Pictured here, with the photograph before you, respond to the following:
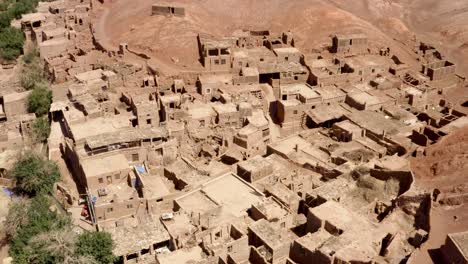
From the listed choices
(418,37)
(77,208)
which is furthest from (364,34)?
(77,208)

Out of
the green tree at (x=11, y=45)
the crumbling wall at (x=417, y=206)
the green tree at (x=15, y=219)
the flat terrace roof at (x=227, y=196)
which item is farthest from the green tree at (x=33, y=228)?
the green tree at (x=11, y=45)

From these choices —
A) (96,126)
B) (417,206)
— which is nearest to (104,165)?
(96,126)

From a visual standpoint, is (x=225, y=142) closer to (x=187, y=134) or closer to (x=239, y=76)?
(x=187, y=134)

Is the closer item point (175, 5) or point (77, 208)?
point (77, 208)

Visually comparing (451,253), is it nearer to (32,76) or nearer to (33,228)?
(33,228)

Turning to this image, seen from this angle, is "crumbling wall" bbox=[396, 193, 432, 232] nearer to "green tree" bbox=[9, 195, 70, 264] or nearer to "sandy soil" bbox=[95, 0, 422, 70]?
"green tree" bbox=[9, 195, 70, 264]

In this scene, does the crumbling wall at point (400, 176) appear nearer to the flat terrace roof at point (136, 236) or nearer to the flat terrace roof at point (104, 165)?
the flat terrace roof at point (136, 236)
